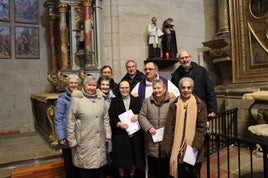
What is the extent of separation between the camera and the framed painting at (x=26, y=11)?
615 centimetres

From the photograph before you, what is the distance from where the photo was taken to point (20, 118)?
6164mm

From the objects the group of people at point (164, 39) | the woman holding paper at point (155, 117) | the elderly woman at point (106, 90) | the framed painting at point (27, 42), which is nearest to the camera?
the woman holding paper at point (155, 117)

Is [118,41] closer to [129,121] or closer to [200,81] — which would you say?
[200,81]

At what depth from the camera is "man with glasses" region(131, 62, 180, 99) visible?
2982mm

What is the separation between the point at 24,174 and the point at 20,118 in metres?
2.98

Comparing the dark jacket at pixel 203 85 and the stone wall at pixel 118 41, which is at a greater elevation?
the stone wall at pixel 118 41

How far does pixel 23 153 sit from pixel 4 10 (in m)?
3.65

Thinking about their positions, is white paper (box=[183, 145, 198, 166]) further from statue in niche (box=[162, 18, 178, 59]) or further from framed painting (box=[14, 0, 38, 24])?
framed painting (box=[14, 0, 38, 24])

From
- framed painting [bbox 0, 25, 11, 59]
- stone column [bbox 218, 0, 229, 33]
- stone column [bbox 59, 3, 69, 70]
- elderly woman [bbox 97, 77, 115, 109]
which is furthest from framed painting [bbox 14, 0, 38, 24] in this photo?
stone column [bbox 218, 0, 229, 33]

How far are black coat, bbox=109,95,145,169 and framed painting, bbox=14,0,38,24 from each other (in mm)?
4354

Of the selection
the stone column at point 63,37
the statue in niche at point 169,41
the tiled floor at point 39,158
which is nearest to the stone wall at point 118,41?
the statue in niche at point 169,41

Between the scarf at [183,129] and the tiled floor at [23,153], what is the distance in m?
2.07

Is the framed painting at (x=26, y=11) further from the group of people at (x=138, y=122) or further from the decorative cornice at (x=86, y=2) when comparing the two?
the group of people at (x=138, y=122)

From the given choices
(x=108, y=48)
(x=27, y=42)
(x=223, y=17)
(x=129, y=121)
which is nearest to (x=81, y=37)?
(x=108, y=48)
